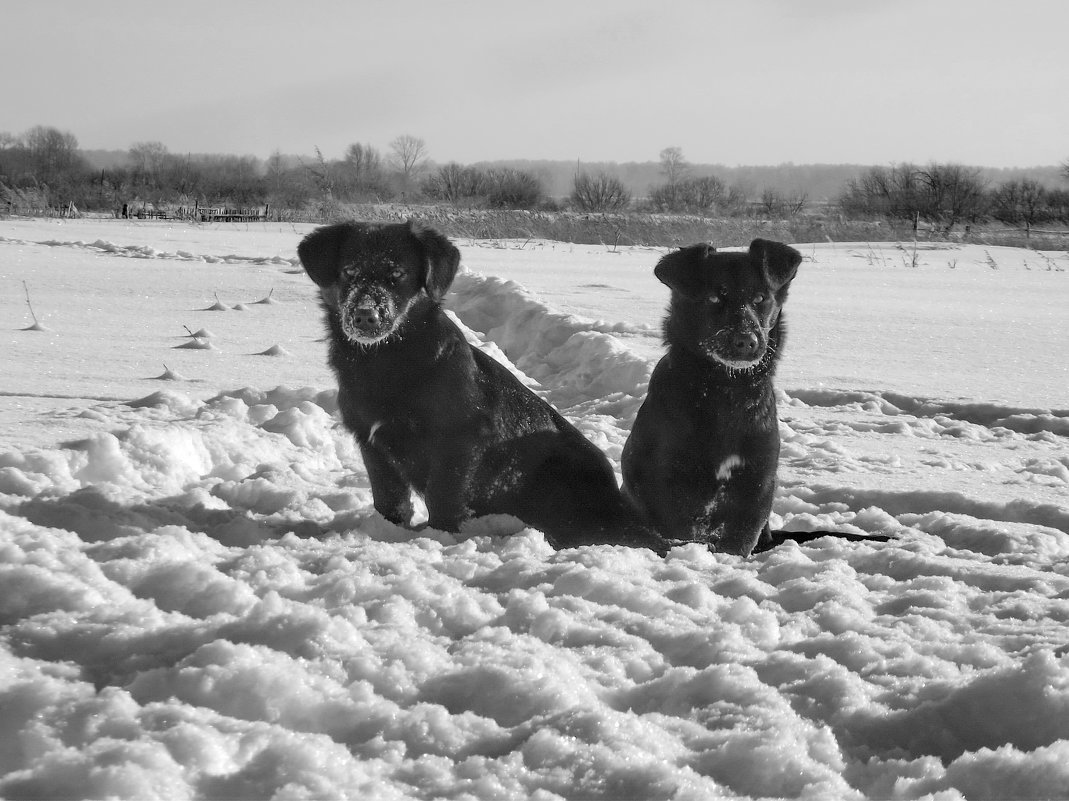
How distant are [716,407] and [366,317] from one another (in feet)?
4.44

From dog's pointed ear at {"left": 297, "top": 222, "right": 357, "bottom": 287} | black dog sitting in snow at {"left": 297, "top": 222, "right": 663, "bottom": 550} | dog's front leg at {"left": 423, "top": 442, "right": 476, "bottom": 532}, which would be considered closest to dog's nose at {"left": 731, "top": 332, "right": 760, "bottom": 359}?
black dog sitting in snow at {"left": 297, "top": 222, "right": 663, "bottom": 550}

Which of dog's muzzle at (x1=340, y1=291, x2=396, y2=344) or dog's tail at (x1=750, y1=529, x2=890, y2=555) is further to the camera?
dog's tail at (x1=750, y1=529, x2=890, y2=555)

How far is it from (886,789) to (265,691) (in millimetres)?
1273

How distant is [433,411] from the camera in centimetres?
345

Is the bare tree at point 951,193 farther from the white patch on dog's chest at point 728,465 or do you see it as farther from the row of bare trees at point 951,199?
the white patch on dog's chest at point 728,465

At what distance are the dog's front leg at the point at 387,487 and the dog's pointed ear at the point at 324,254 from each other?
27.3 inches

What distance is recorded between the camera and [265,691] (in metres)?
2.03

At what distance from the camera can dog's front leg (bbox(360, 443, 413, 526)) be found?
3596 millimetres

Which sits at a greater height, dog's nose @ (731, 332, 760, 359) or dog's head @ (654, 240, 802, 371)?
dog's head @ (654, 240, 802, 371)

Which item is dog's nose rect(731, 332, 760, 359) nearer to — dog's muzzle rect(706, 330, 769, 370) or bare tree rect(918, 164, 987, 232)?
dog's muzzle rect(706, 330, 769, 370)

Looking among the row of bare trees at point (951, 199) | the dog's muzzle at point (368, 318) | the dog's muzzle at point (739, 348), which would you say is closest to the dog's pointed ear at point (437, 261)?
the dog's muzzle at point (368, 318)

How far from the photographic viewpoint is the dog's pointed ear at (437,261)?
367 cm

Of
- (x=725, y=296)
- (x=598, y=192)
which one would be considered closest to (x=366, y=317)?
(x=725, y=296)

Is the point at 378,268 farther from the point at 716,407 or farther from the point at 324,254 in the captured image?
the point at 716,407
